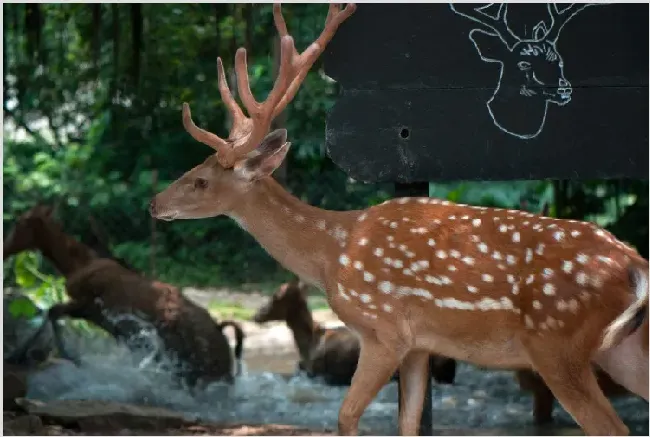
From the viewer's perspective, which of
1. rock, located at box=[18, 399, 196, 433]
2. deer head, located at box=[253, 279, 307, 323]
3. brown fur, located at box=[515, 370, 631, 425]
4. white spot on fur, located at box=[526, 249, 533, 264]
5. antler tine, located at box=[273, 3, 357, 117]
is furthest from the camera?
deer head, located at box=[253, 279, 307, 323]

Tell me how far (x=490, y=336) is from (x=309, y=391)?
12.1ft

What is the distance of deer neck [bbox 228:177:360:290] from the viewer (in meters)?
4.58

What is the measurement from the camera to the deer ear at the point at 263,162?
15.0ft

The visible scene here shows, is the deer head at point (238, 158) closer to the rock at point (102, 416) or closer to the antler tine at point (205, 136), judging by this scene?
the antler tine at point (205, 136)

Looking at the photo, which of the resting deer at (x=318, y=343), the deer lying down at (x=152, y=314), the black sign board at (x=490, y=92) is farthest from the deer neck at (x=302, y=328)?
the black sign board at (x=490, y=92)

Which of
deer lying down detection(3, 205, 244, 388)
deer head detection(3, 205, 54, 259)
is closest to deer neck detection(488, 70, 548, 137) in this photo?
deer lying down detection(3, 205, 244, 388)

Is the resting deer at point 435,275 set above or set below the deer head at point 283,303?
above

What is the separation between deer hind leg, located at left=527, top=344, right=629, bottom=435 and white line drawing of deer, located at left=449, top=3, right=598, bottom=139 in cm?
120

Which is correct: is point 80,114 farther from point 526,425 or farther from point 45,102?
point 526,425

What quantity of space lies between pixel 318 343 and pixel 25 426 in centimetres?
276

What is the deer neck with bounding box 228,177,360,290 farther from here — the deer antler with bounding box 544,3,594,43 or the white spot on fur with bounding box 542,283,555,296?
the deer antler with bounding box 544,3,594,43

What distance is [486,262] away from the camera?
4.32m

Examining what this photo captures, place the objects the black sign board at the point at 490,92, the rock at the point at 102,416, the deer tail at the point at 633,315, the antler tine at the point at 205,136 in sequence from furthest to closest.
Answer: the rock at the point at 102,416 → the black sign board at the point at 490,92 → the antler tine at the point at 205,136 → the deer tail at the point at 633,315

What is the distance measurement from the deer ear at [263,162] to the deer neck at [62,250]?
3.80 meters
